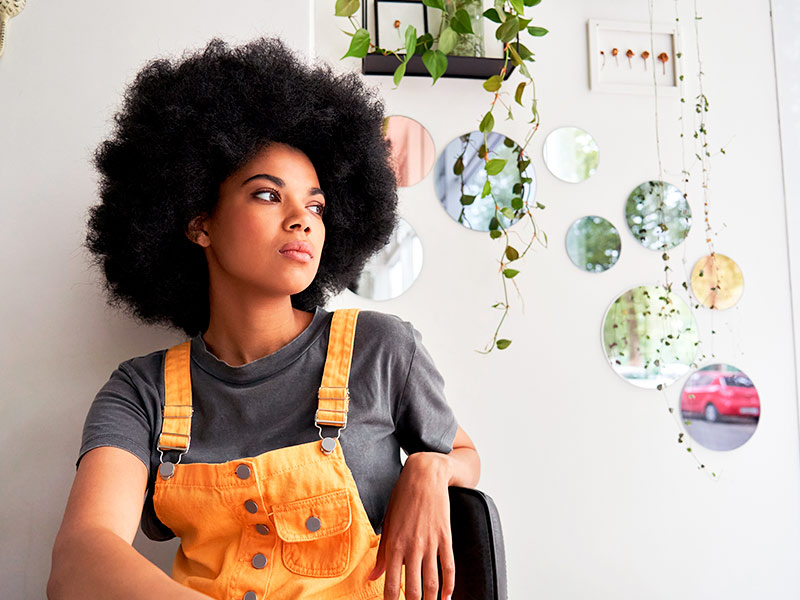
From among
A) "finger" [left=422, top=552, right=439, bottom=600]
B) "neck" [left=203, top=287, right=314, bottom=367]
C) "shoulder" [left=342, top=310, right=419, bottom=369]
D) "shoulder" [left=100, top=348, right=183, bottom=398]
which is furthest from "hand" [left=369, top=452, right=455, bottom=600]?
"shoulder" [left=100, top=348, right=183, bottom=398]

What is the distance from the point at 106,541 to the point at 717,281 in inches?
66.6

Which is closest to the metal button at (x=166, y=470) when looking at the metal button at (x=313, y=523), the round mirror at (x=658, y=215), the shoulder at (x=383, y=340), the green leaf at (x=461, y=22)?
the metal button at (x=313, y=523)

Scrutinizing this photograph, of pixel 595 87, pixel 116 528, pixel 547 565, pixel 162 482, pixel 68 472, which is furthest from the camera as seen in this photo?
pixel 595 87

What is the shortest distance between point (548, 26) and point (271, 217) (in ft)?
3.84

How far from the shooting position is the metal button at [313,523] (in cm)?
111

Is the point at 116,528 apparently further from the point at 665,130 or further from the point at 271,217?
the point at 665,130

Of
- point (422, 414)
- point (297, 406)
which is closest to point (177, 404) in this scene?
point (297, 406)

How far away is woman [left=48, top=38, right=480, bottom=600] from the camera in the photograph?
3.62ft

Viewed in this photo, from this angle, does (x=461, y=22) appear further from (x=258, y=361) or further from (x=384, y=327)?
(x=258, y=361)

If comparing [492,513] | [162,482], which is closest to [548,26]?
[492,513]

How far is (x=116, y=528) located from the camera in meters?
1.00

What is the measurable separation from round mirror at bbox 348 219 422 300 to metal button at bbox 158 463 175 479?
2.34ft

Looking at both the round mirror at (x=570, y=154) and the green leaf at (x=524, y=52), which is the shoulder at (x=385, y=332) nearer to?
the green leaf at (x=524, y=52)

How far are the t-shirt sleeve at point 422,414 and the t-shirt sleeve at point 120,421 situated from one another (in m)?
0.45
